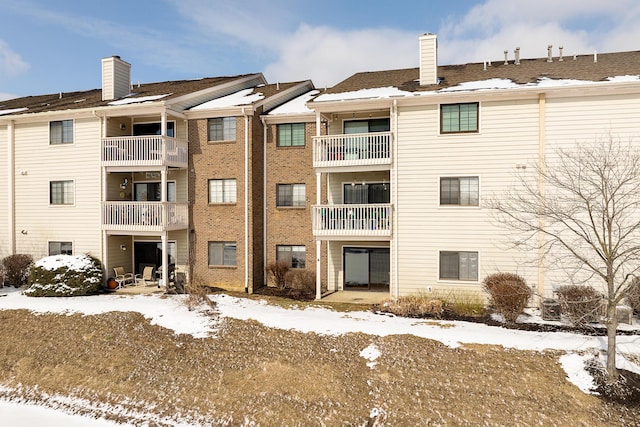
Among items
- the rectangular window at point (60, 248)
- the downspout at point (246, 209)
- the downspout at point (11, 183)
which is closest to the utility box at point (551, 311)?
the downspout at point (246, 209)

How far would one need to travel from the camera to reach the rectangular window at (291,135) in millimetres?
19828

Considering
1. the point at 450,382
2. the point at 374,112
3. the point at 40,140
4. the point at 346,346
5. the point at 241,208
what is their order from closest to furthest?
1. the point at 450,382
2. the point at 346,346
3. the point at 374,112
4. the point at 241,208
5. the point at 40,140

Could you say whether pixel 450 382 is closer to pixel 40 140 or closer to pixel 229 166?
pixel 229 166

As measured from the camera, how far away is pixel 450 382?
10000 millimetres

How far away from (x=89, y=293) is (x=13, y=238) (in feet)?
21.4

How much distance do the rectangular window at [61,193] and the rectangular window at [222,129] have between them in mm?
7367

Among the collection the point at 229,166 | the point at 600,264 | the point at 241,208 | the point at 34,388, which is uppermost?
the point at 229,166

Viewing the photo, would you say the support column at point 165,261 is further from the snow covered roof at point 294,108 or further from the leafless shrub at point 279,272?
the snow covered roof at point 294,108

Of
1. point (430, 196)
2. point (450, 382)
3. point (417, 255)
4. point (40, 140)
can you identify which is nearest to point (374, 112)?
point (430, 196)

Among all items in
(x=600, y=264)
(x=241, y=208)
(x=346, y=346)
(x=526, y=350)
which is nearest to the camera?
(x=526, y=350)

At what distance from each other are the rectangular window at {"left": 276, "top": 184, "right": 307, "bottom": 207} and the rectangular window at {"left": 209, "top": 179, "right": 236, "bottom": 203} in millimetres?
2139

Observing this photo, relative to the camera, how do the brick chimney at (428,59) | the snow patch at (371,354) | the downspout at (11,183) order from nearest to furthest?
the snow patch at (371,354)
the brick chimney at (428,59)
the downspout at (11,183)

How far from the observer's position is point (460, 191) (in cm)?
1616

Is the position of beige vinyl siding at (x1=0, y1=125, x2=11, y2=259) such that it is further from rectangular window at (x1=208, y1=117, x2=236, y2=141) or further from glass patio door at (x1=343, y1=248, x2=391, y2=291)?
glass patio door at (x1=343, y1=248, x2=391, y2=291)
